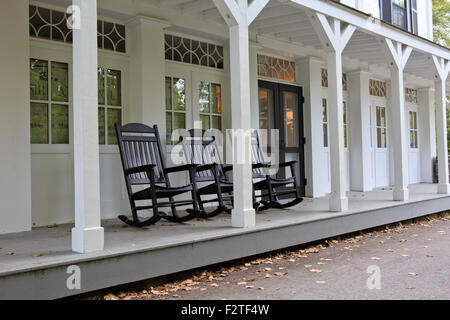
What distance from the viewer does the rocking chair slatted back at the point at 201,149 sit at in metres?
5.08

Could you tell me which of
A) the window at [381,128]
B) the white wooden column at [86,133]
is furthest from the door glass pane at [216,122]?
the window at [381,128]

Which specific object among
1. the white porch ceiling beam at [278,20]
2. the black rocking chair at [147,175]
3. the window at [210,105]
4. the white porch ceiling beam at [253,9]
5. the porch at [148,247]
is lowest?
the porch at [148,247]

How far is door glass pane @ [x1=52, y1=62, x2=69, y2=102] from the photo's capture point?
14.4 ft

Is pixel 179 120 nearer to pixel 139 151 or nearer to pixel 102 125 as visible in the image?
pixel 102 125

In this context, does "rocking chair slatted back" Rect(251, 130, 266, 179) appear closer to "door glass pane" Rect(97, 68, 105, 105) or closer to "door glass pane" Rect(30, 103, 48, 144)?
"door glass pane" Rect(97, 68, 105, 105)

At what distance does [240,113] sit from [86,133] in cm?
145

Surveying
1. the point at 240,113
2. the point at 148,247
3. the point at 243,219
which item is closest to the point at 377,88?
the point at 240,113

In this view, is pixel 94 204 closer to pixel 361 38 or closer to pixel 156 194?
pixel 156 194

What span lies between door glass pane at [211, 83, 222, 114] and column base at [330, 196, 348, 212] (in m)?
1.95

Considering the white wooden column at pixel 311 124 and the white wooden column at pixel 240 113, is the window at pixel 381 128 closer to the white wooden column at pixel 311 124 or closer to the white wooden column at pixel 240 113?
the white wooden column at pixel 311 124

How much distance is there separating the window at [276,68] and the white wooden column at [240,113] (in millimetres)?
2600

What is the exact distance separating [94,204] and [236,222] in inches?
54.4

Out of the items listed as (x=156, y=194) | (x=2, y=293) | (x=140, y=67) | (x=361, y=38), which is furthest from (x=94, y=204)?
(x=361, y=38)

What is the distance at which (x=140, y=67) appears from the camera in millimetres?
4855
